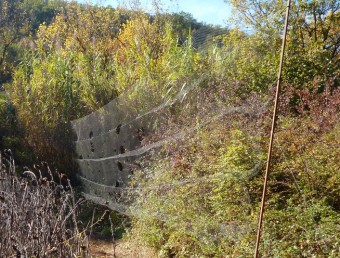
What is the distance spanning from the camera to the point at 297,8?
10.0 m

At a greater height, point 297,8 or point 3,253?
point 297,8

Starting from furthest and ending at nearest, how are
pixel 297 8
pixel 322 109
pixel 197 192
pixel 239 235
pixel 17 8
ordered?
1. pixel 17 8
2. pixel 297 8
3. pixel 322 109
4. pixel 197 192
5. pixel 239 235

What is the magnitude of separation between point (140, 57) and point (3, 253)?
5.43 m

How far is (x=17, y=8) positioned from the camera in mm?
18078

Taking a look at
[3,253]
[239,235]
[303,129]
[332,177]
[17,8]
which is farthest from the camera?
[17,8]

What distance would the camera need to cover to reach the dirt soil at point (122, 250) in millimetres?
5750

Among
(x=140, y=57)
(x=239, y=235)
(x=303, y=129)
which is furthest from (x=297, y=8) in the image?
(x=239, y=235)

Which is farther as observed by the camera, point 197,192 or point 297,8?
point 297,8

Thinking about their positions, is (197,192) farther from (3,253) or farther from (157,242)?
(3,253)

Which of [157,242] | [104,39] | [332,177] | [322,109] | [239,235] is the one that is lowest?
[157,242]

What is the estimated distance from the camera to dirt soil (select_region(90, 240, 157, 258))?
5.75 m

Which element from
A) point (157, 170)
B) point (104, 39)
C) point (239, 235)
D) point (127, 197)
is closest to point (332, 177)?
point (239, 235)

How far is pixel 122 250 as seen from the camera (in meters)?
6.29

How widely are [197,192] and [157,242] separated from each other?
0.69m
